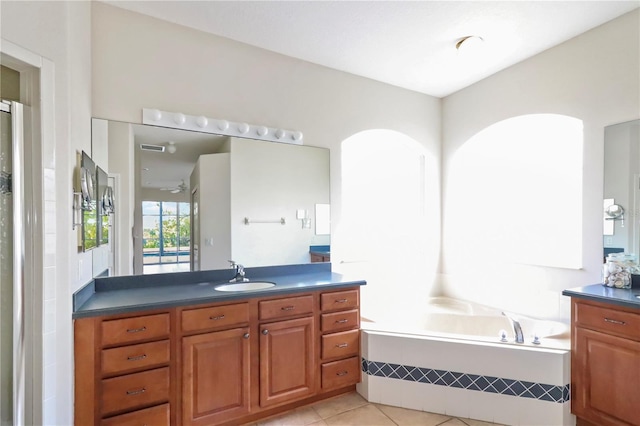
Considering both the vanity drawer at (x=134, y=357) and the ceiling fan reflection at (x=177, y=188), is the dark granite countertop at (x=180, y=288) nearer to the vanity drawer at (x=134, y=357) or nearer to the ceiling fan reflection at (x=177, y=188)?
the vanity drawer at (x=134, y=357)

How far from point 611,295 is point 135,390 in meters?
A: 2.69

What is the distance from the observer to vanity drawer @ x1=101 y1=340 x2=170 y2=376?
1646mm

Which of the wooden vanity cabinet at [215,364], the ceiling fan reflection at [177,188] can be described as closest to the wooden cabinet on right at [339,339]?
the wooden vanity cabinet at [215,364]

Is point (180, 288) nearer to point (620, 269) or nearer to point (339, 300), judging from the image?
point (339, 300)

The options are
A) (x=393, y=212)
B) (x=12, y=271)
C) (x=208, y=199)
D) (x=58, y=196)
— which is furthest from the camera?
(x=393, y=212)

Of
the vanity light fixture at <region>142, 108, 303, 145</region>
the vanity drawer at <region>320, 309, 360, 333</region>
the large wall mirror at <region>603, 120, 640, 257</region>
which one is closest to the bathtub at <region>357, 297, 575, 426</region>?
the vanity drawer at <region>320, 309, 360, 333</region>

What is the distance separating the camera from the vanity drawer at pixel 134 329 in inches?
65.1

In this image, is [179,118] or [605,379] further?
[179,118]

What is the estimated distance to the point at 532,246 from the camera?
9.96 feet

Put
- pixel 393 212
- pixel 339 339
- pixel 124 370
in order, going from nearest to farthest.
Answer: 1. pixel 124 370
2. pixel 339 339
3. pixel 393 212

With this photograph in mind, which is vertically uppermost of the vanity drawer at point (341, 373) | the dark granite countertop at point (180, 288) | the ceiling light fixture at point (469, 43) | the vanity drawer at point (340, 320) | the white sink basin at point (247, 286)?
the ceiling light fixture at point (469, 43)

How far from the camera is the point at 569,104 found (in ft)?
8.16

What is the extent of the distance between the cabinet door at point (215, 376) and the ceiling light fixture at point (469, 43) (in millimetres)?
2538

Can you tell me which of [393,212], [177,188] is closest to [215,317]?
[177,188]
